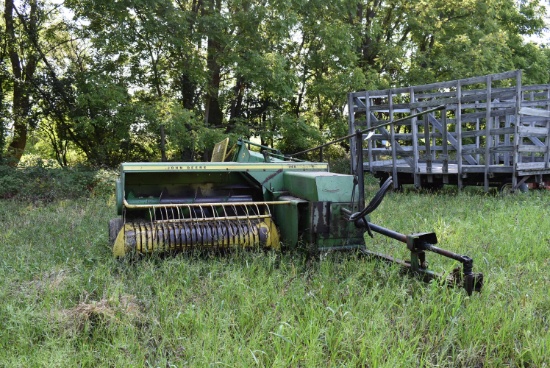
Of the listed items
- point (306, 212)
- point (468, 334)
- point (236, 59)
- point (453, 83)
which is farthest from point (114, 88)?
point (468, 334)

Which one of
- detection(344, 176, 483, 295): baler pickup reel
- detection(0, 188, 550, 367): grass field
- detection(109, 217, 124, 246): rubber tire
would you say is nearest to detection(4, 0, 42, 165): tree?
detection(109, 217, 124, 246): rubber tire

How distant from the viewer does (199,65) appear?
12.4 meters

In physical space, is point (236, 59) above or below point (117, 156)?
above

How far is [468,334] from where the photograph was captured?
108 inches

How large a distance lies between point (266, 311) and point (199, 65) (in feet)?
33.9

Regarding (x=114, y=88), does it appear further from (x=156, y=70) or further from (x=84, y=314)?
(x=84, y=314)

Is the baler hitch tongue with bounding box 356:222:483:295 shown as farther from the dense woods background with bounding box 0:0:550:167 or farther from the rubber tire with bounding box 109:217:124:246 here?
the dense woods background with bounding box 0:0:550:167

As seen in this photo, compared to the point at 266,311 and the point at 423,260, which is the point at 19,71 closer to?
the point at 266,311

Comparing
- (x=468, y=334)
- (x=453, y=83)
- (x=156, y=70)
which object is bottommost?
(x=468, y=334)

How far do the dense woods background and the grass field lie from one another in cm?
807

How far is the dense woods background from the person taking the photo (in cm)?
1182

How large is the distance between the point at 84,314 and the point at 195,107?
11283mm

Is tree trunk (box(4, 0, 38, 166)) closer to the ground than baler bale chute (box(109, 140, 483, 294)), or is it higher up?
higher up

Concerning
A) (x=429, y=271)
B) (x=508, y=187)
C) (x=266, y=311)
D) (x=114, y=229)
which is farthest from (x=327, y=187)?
(x=508, y=187)
